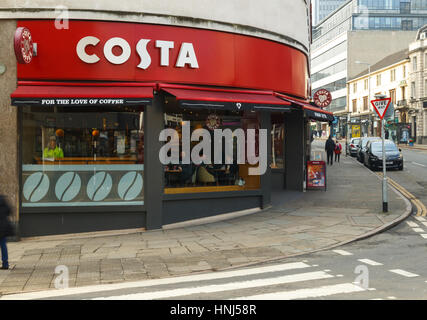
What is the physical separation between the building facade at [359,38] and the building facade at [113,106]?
2989 inches

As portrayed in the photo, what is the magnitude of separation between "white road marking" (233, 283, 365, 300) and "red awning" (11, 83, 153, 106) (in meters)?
6.60

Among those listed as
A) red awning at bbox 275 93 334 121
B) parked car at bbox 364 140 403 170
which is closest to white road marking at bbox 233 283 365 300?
red awning at bbox 275 93 334 121

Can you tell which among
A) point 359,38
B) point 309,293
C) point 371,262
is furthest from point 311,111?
point 359,38

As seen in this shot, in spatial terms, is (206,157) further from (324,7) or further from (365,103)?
(324,7)

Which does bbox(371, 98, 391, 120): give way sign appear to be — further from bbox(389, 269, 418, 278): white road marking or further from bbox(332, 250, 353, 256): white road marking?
bbox(389, 269, 418, 278): white road marking

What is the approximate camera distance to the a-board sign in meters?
18.9

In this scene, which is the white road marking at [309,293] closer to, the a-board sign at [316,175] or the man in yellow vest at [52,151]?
the man in yellow vest at [52,151]

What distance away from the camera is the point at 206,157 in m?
13.8

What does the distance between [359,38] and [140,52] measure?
81.9 meters

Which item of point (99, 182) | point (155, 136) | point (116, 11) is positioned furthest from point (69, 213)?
point (116, 11)

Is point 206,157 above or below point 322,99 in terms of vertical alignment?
below

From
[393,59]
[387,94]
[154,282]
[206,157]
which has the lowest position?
[154,282]

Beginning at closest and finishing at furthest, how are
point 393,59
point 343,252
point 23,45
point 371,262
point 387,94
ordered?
point 371,262 < point 343,252 < point 23,45 < point 393,59 < point 387,94

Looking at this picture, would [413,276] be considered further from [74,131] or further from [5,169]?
[5,169]
